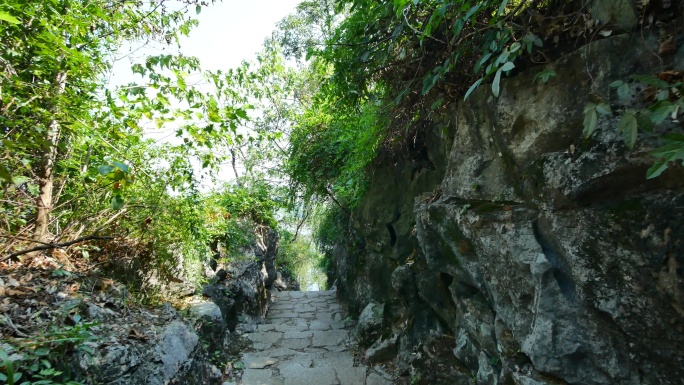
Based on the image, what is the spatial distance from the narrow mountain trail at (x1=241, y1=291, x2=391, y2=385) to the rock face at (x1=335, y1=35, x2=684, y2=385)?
5.55 feet

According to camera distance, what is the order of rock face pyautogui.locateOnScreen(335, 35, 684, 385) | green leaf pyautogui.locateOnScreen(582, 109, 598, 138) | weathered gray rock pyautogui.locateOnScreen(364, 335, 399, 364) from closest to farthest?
green leaf pyautogui.locateOnScreen(582, 109, 598, 138) → rock face pyautogui.locateOnScreen(335, 35, 684, 385) → weathered gray rock pyautogui.locateOnScreen(364, 335, 399, 364)

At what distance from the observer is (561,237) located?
1855mm

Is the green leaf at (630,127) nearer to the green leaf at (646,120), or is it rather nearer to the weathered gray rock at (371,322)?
the green leaf at (646,120)

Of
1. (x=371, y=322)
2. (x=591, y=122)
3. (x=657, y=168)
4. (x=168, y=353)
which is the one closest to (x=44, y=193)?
(x=168, y=353)

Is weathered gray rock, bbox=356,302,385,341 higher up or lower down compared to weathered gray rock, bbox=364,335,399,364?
higher up

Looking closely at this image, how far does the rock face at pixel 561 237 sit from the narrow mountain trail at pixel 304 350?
1691 millimetres

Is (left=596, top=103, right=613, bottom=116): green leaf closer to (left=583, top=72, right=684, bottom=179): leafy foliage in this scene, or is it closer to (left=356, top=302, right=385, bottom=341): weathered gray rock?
(left=583, top=72, right=684, bottom=179): leafy foliage

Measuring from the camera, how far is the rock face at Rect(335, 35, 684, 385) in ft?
4.90

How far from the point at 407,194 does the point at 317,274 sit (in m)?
23.3

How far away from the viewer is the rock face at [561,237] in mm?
1493

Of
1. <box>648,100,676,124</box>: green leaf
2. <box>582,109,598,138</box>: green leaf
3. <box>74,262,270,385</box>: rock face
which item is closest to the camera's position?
<box>648,100,676,124</box>: green leaf

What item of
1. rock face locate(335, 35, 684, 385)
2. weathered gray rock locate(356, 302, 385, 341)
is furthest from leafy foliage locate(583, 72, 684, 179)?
weathered gray rock locate(356, 302, 385, 341)

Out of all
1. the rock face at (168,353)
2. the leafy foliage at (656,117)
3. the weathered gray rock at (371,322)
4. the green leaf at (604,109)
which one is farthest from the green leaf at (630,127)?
the weathered gray rock at (371,322)

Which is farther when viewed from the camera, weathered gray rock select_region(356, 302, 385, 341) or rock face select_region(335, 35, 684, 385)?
weathered gray rock select_region(356, 302, 385, 341)
